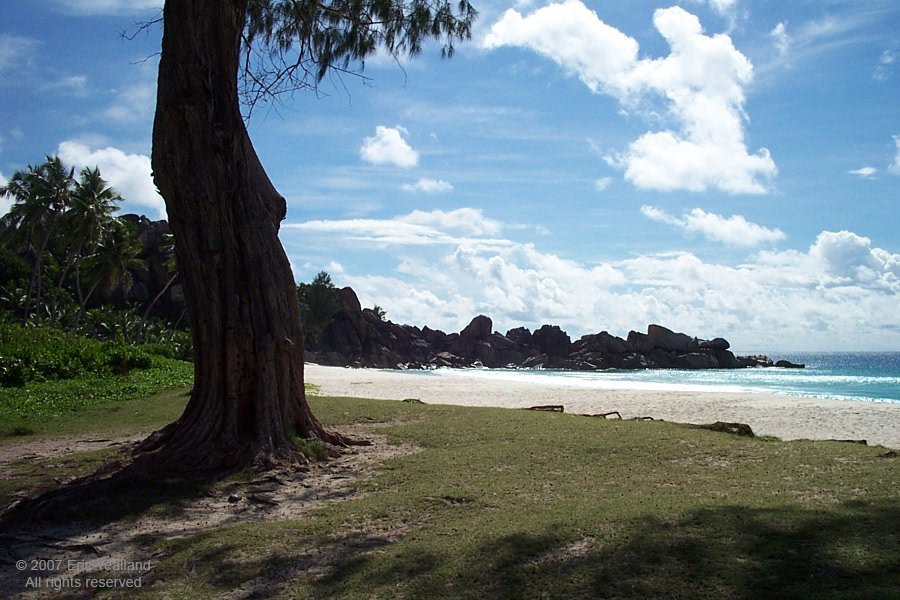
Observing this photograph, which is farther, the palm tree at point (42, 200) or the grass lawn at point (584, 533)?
the palm tree at point (42, 200)

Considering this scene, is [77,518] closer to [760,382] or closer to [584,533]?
[584,533]

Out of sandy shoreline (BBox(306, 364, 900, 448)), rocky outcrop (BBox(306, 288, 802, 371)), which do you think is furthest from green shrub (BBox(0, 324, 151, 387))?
rocky outcrop (BBox(306, 288, 802, 371))

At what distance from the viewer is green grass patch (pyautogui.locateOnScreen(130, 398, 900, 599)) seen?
4781 mm

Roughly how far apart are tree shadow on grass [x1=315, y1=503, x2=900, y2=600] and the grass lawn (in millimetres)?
16

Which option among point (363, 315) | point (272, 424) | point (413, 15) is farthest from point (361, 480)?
point (363, 315)

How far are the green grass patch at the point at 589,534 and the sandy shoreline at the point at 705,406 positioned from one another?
874 cm

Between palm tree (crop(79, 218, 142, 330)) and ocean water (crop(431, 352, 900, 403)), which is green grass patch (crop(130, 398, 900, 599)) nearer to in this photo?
ocean water (crop(431, 352, 900, 403))

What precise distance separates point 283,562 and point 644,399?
21.2 meters

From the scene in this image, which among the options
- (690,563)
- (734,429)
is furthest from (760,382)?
(690,563)

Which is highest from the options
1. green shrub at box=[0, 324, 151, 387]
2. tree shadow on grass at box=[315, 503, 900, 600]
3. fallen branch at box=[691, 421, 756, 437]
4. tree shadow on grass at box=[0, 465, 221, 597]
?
green shrub at box=[0, 324, 151, 387]

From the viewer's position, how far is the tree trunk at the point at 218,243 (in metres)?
9.68

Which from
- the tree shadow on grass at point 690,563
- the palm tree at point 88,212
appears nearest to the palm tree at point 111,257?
the palm tree at point 88,212

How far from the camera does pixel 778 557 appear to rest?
4945 mm

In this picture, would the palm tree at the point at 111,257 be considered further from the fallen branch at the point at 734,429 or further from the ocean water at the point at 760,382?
the fallen branch at the point at 734,429
